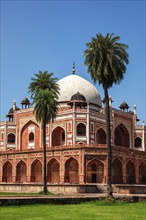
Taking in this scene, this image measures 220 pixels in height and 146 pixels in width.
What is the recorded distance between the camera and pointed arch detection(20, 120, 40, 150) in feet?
215

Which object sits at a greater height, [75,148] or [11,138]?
[11,138]

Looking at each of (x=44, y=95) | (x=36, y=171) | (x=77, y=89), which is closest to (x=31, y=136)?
(x=36, y=171)

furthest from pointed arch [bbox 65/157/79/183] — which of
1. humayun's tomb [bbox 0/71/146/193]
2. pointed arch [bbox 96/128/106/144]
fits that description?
pointed arch [bbox 96/128/106/144]

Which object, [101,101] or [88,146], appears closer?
[88,146]

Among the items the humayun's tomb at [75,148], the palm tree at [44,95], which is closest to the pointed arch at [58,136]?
the humayun's tomb at [75,148]

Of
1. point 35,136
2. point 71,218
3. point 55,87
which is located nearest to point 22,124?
point 35,136

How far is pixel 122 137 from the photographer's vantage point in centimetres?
7050

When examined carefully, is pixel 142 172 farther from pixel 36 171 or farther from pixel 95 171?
pixel 36 171

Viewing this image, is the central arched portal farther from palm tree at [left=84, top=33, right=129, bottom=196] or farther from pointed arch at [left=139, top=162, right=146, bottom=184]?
palm tree at [left=84, top=33, right=129, bottom=196]

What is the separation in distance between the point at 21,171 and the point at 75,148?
1221 centimetres

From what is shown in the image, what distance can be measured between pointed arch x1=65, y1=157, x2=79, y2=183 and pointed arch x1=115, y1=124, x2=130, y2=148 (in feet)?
61.7

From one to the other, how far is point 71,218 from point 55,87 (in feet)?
87.1

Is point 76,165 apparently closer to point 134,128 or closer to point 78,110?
point 78,110

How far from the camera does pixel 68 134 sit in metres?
60.2
